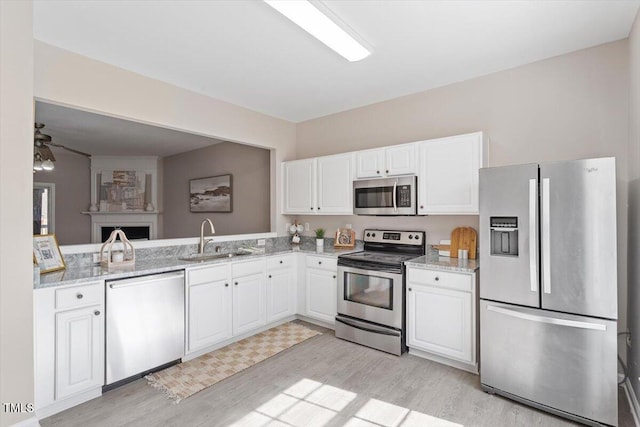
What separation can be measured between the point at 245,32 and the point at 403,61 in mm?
1352

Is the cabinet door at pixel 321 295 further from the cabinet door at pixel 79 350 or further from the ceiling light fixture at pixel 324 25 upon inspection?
the ceiling light fixture at pixel 324 25

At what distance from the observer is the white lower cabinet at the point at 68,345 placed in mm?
2049

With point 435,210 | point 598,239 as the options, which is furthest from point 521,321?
point 435,210

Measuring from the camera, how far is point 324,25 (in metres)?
2.13

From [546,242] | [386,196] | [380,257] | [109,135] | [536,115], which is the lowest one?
[380,257]

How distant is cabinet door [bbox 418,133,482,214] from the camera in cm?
282

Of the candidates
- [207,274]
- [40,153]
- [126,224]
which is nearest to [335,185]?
[207,274]

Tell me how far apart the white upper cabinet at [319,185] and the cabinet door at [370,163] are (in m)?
0.11

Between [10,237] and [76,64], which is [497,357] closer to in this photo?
[10,237]

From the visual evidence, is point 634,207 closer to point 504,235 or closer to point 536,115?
point 504,235

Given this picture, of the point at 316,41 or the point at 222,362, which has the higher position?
the point at 316,41

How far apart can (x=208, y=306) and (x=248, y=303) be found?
0.48m

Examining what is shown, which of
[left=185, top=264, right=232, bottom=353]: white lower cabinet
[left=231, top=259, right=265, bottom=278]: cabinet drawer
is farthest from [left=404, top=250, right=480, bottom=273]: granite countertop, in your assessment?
[left=185, top=264, right=232, bottom=353]: white lower cabinet

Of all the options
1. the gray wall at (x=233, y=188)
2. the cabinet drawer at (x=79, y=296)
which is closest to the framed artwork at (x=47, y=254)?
the cabinet drawer at (x=79, y=296)
